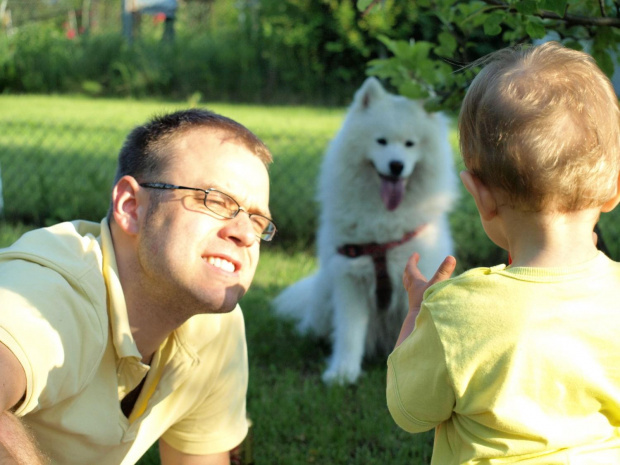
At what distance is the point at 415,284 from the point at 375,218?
2272 mm

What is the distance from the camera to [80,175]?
20.6 ft

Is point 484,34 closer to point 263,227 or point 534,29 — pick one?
point 534,29

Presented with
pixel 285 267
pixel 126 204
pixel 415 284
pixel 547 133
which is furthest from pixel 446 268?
pixel 285 267

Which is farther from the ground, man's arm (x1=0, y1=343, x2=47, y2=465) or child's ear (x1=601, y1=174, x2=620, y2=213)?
child's ear (x1=601, y1=174, x2=620, y2=213)

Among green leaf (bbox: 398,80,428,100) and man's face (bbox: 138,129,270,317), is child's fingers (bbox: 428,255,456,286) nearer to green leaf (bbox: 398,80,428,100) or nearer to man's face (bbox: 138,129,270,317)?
man's face (bbox: 138,129,270,317)

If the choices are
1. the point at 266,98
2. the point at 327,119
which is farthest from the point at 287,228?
the point at 266,98

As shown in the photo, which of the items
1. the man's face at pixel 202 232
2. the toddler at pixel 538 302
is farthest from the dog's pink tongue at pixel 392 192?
the toddler at pixel 538 302

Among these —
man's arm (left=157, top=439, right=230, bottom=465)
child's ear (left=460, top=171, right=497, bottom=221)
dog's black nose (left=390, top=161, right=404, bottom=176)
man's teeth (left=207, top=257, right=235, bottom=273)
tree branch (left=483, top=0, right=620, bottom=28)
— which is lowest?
man's arm (left=157, top=439, right=230, bottom=465)

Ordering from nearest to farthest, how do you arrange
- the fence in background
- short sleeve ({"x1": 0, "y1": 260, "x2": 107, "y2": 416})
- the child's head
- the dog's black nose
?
the child's head, short sleeve ({"x1": 0, "y1": 260, "x2": 107, "y2": 416}), the dog's black nose, the fence in background

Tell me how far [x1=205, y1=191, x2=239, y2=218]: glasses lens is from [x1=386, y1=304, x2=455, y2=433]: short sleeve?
62 centimetres

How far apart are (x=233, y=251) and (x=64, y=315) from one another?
429mm

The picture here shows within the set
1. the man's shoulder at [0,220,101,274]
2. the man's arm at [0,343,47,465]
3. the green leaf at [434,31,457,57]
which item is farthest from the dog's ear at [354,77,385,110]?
the man's arm at [0,343,47,465]

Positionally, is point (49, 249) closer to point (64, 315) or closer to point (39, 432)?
point (64, 315)

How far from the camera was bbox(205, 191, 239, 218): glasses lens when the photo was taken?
72.1 inches
